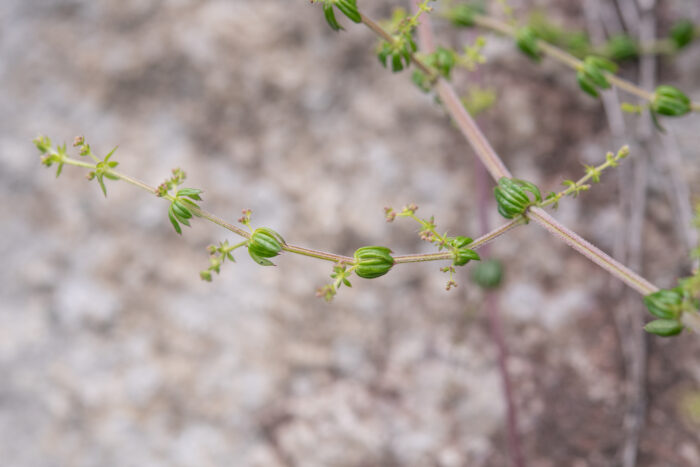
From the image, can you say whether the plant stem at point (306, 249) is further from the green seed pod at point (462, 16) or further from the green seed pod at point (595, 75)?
the green seed pod at point (462, 16)

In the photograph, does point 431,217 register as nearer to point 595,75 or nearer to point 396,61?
point 396,61

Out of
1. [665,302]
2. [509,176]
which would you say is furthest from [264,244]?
[665,302]

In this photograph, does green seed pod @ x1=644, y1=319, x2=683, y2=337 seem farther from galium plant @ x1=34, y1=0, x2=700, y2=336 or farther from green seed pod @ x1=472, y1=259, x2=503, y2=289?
green seed pod @ x1=472, y1=259, x2=503, y2=289

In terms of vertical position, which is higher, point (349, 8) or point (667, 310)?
point (349, 8)

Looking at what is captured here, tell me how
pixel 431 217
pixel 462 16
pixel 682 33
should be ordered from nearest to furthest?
pixel 431 217
pixel 462 16
pixel 682 33

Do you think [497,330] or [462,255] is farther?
[497,330]

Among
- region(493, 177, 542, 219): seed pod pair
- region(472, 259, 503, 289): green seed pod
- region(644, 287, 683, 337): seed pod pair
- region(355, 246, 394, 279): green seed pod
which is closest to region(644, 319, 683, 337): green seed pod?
region(644, 287, 683, 337): seed pod pair

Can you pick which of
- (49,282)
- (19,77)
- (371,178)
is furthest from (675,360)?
(19,77)
